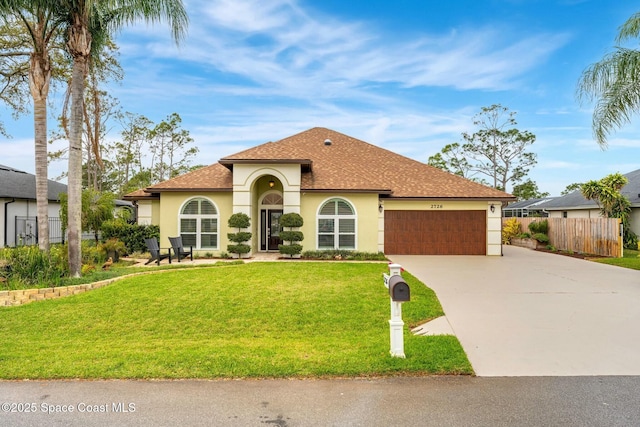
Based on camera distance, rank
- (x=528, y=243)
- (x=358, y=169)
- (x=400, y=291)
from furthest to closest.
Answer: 1. (x=528, y=243)
2. (x=358, y=169)
3. (x=400, y=291)

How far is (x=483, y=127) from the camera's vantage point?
121ft

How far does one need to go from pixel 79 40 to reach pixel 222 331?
898cm

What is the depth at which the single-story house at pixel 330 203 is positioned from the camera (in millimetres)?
15109

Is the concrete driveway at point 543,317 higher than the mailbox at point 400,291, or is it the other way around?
the mailbox at point 400,291

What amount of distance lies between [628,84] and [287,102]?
1837cm

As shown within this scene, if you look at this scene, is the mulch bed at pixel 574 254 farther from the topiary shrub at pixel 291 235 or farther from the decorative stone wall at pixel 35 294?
the decorative stone wall at pixel 35 294

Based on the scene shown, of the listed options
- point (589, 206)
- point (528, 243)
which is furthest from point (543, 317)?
point (589, 206)

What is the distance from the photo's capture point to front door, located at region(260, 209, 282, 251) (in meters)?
17.0

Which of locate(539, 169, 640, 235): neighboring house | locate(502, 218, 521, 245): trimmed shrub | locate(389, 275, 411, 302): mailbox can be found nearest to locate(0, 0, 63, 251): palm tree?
locate(389, 275, 411, 302): mailbox

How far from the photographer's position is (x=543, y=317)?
6457 millimetres

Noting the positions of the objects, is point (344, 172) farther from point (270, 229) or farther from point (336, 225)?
point (270, 229)

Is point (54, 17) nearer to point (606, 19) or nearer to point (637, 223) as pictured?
point (606, 19)

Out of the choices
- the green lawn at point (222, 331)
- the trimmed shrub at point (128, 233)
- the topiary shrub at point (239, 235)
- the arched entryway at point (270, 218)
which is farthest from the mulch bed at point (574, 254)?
the trimmed shrub at point (128, 233)

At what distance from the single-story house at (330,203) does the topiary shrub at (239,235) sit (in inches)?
20.5
